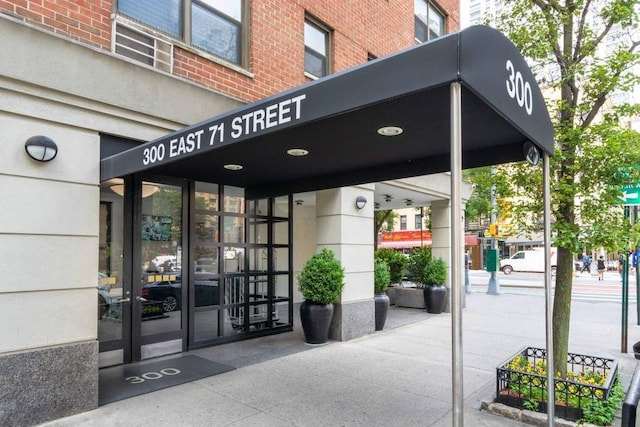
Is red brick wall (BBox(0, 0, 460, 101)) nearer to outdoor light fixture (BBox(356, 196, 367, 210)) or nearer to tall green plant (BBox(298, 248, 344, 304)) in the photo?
outdoor light fixture (BBox(356, 196, 367, 210))

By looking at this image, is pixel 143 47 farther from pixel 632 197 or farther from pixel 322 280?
pixel 632 197

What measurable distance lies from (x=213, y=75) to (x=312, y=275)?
12.0 ft

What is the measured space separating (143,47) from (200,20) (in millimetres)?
1190

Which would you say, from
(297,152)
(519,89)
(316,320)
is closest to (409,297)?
(316,320)

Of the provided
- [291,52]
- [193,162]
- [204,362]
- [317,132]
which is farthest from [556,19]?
[204,362]

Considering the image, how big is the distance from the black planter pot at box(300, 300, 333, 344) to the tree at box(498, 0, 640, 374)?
3.65m

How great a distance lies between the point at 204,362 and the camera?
6.36 m

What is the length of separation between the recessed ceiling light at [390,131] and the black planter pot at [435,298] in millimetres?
8331

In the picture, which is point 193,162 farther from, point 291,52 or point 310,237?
point 310,237

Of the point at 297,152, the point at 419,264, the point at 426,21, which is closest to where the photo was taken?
the point at 297,152

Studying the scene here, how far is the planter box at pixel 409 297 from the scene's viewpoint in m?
12.4

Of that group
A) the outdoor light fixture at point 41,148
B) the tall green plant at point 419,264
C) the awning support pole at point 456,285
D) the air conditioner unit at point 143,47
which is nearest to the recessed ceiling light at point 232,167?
the air conditioner unit at point 143,47

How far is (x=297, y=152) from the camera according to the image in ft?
15.8

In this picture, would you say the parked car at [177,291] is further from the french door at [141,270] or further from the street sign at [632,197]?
the street sign at [632,197]
